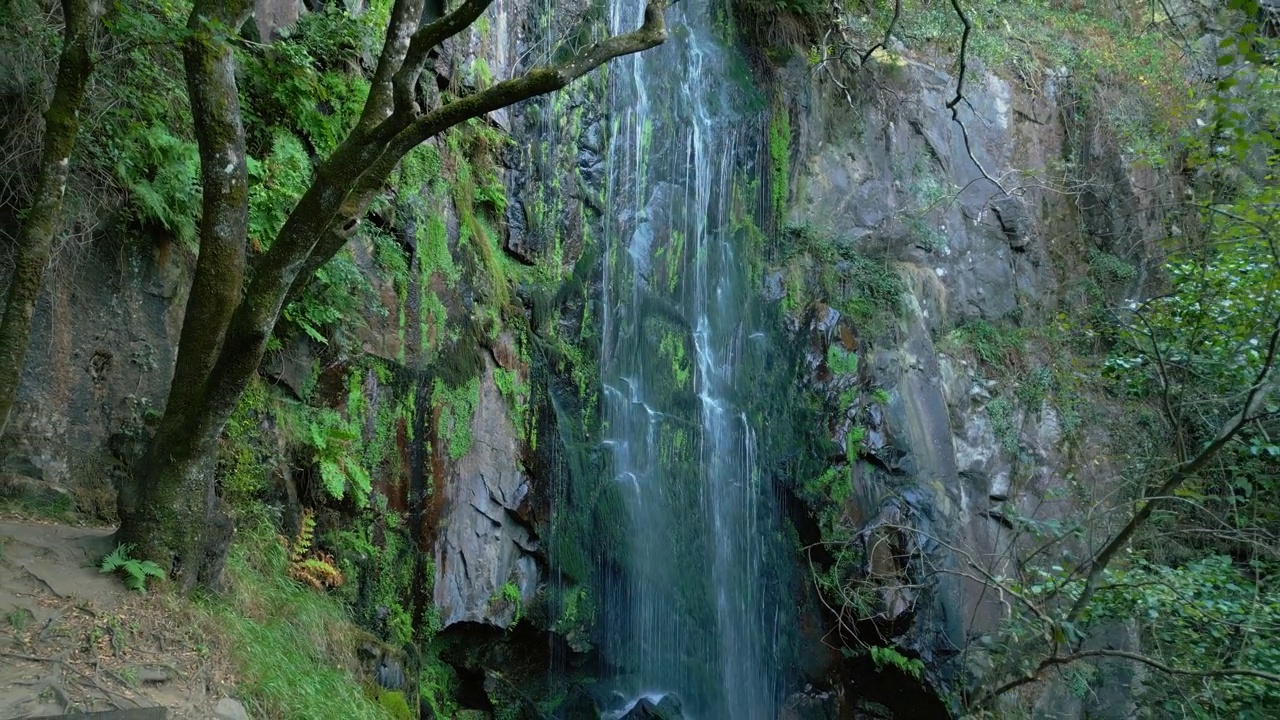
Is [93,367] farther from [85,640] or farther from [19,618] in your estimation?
[85,640]

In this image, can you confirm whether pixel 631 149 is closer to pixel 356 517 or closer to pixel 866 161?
pixel 866 161

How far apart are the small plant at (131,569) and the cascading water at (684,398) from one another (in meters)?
5.92

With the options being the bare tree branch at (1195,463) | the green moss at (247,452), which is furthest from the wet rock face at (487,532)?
the bare tree branch at (1195,463)

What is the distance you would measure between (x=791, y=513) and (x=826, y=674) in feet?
6.73

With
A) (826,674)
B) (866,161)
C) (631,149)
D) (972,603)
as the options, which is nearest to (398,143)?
(631,149)

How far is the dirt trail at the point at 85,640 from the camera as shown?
407cm

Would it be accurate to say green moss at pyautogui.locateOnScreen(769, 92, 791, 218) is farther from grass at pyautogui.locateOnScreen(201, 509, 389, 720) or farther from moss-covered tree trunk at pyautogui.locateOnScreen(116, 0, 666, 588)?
grass at pyautogui.locateOnScreen(201, 509, 389, 720)

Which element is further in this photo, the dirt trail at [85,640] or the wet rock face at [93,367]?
the wet rock face at [93,367]

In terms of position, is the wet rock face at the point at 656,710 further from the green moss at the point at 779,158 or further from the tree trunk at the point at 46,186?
the tree trunk at the point at 46,186

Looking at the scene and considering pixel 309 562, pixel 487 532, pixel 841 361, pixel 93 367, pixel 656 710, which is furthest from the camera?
pixel 841 361

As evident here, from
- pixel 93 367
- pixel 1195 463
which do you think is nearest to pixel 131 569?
pixel 93 367

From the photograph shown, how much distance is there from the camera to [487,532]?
885 cm

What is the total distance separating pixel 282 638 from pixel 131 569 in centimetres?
121

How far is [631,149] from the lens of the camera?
1203cm
